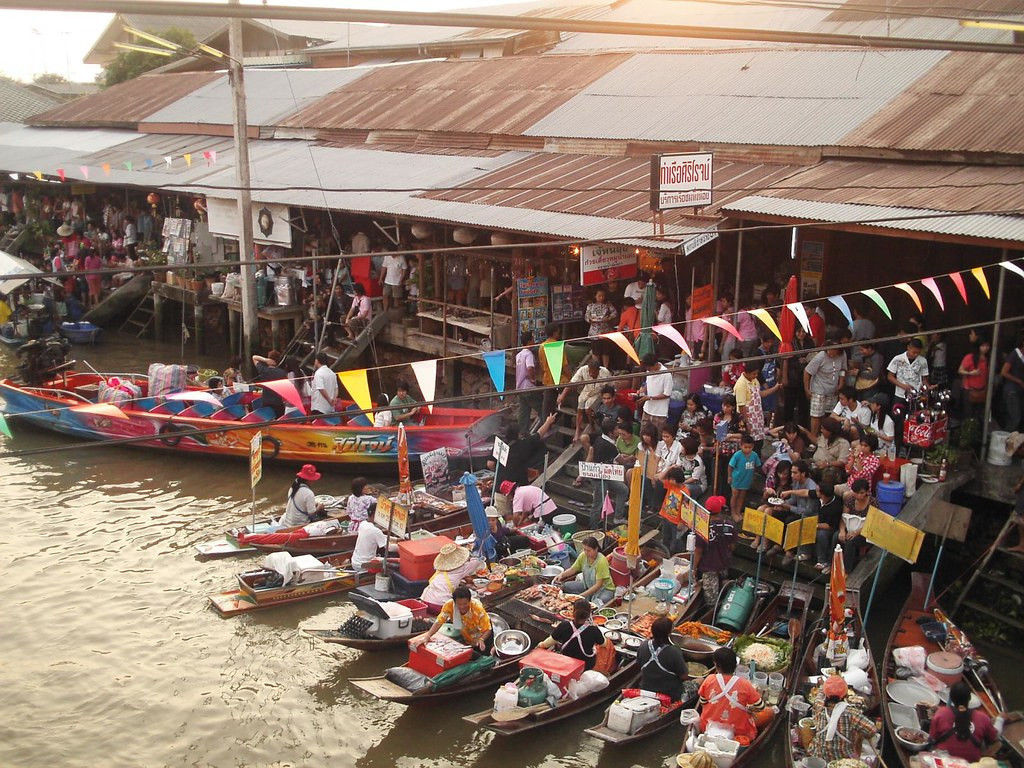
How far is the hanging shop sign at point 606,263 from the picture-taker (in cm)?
1569

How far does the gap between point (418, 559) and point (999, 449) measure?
7631 millimetres

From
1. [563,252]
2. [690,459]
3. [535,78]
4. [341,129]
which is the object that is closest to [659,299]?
[563,252]

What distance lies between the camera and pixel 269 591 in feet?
41.9

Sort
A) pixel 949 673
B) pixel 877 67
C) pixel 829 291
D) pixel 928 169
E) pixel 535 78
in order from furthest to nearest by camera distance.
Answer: pixel 535 78 → pixel 877 67 → pixel 829 291 → pixel 928 169 → pixel 949 673

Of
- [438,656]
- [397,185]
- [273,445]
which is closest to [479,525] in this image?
[438,656]

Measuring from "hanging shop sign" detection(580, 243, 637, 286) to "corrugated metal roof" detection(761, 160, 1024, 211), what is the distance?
2.48 m

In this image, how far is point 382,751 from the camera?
10242mm

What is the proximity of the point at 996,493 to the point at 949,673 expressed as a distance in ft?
10.9

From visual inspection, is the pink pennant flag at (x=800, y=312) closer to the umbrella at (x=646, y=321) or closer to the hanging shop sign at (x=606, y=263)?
the umbrella at (x=646, y=321)

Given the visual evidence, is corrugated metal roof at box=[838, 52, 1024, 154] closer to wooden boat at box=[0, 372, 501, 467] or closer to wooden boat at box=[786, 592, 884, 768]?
wooden boat at box=[786, 592, 884, 768]

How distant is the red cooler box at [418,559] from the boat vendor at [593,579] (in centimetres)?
164

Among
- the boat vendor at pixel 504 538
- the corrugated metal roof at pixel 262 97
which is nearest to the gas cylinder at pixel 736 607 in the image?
the boat vendor at pixel 504 538

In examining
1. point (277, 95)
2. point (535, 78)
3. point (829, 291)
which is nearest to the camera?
point (829, 291)

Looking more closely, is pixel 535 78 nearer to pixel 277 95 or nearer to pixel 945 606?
pixel 277 95
